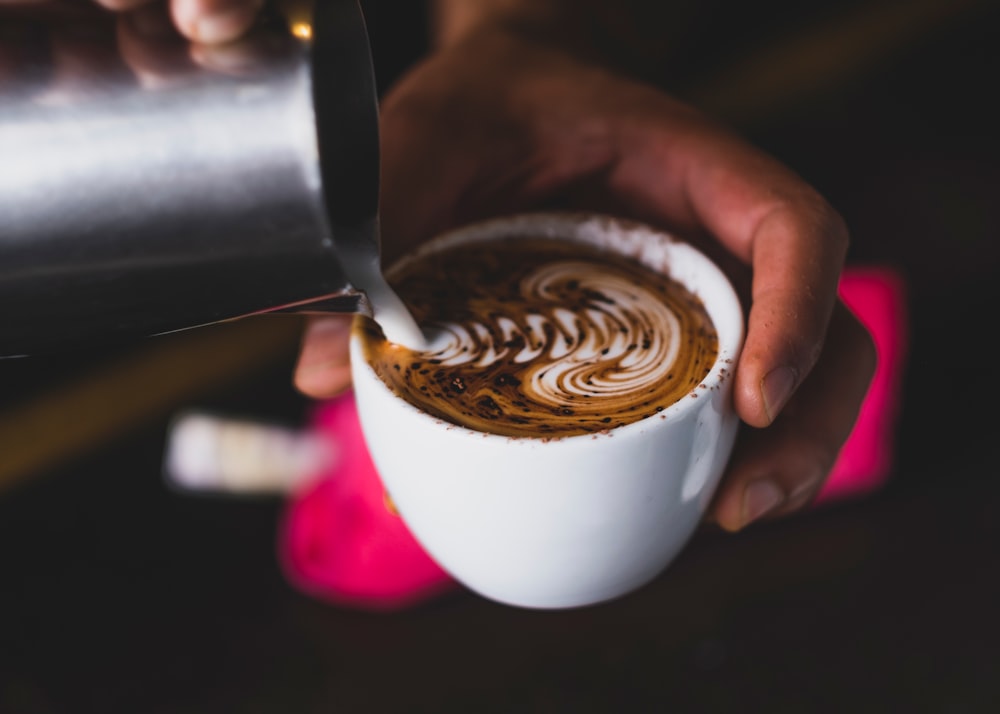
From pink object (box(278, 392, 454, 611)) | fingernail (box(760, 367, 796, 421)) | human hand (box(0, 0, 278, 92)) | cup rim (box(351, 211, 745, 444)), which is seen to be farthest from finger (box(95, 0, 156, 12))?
pink object (box(278, 392, 454, 611))

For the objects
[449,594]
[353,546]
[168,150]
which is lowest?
[449,594]

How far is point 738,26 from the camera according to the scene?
8.86ft

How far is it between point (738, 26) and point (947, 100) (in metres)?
0.64

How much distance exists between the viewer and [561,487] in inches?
30.0

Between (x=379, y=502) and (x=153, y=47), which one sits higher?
(x=153, y=47)

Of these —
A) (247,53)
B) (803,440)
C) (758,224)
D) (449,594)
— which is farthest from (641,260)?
(449,594)

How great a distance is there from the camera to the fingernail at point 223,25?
61cm

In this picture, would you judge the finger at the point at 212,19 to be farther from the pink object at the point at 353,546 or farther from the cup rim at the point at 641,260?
the pink object at the point at 353,546

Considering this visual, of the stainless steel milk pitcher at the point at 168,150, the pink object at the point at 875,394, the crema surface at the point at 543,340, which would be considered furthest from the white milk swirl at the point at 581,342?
the pink object at the point at 875,394

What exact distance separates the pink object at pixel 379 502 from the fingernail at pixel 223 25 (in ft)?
3.63

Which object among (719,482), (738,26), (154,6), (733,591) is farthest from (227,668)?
(738,26)

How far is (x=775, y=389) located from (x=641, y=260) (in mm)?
301

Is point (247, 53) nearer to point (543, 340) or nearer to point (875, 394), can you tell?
point (543, 340)

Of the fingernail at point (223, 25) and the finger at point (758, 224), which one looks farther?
the finger at point (758, 224)
